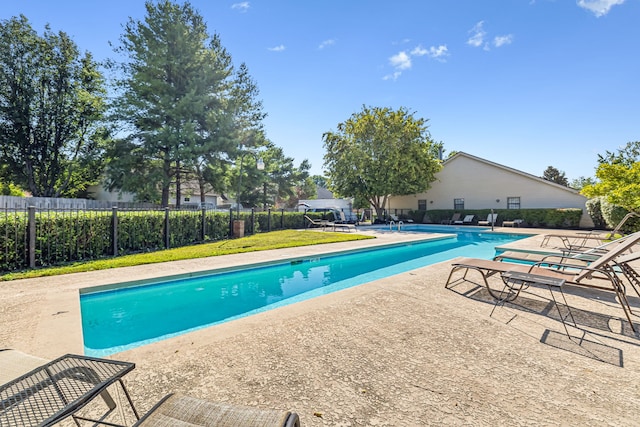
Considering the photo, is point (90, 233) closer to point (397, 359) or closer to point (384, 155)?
point (397, 359)

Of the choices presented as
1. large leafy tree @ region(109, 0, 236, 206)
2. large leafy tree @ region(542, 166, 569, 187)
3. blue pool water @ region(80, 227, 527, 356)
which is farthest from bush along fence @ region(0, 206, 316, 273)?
large leafy tree @ region(542, 166, 569, 187)

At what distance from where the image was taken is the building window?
21952mm

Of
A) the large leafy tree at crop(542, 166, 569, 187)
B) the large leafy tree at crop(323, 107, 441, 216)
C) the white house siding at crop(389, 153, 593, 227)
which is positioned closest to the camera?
the white house siding at crop(389, 153, 593, 227)

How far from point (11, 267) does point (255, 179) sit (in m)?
17.4

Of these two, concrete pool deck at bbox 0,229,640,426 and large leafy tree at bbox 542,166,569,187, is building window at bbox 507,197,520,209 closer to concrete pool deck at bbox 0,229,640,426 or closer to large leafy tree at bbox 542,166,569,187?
large leafy tree at bbox 542,166,569,187

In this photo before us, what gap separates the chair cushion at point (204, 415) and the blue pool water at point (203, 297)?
2.79m

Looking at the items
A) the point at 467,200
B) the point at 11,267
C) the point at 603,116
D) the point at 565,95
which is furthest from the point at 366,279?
the point at 467,200

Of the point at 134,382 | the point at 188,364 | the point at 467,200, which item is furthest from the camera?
the point at 467,200

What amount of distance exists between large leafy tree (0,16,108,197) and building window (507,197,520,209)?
28968 millimetres

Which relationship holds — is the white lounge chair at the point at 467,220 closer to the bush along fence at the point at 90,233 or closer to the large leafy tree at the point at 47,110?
the bush along fence at the point at 90,233

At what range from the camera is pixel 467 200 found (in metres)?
24.3

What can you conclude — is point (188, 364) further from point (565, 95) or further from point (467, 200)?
point (467, 200)

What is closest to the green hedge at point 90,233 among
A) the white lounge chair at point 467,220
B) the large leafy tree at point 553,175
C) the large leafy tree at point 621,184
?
the large leafy tree at point 621,184

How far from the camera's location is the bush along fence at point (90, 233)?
6227 mm
